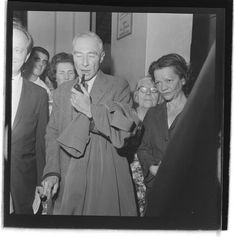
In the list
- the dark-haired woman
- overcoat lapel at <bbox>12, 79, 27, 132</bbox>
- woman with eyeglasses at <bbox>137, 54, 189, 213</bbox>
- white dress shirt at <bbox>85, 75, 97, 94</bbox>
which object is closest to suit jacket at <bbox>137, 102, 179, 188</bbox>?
woman with eyeglasses at <bbox>137, 54, 189, 213</bbox>

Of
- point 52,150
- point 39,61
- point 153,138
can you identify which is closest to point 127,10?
point 39,61

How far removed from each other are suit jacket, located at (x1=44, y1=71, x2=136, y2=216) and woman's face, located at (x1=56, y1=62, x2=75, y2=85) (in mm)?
23

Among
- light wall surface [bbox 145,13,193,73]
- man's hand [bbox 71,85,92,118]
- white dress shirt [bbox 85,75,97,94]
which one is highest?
light wall surface [bbox 145,13,193,73]

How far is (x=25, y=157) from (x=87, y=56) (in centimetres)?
45

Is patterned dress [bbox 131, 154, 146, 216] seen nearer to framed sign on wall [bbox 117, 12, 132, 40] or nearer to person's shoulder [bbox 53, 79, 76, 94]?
person's shoulder [bbox 53, 79, 76, 94]

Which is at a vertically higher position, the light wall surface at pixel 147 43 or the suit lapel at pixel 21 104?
the light wall surface at pixel 147 43

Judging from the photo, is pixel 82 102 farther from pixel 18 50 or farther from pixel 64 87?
pixel 18 50

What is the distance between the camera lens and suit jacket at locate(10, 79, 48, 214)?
1.51 meters

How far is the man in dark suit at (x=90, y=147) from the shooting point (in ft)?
4.92

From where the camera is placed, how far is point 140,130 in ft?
4.97

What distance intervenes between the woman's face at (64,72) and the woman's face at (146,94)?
0.26 m

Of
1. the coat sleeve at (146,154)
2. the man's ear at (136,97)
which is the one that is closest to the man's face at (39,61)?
the man's ear at (136,97)

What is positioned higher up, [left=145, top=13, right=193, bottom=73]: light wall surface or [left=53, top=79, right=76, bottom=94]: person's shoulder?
[left=145, top=13, right=193, bottom=73]: light wall surface

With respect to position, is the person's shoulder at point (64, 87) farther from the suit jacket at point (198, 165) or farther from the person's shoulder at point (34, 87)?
the suit jacket at point (198, 165)
